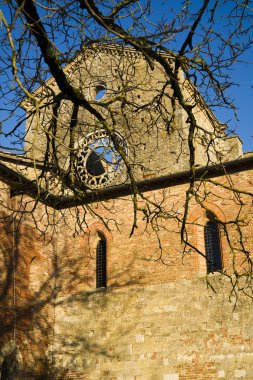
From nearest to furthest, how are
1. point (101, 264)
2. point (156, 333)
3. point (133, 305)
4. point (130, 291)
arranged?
point (156, 333) < point (133, 305) < point (130, 291) < point (101, 264)

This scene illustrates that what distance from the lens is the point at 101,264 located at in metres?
15.0

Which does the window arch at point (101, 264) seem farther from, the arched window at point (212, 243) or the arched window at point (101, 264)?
the arched window at point (212, 243)

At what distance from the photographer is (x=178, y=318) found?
12.9 meters

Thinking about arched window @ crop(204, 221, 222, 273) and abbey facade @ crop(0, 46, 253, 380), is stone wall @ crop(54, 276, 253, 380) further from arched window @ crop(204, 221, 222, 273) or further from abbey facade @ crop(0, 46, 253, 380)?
arched window @ crop(204, 221, 222, 273)

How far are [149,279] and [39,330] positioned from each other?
3.16 meters

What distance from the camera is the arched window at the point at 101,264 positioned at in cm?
1475

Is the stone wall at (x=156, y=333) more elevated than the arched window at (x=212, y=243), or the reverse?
the arched window at (x=212, y=243)

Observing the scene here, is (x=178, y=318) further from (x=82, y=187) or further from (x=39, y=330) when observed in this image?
(x=82, y=187)

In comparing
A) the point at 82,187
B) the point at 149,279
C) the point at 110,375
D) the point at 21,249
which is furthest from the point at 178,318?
the point at 82,187

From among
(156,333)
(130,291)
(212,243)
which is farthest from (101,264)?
(212,243)

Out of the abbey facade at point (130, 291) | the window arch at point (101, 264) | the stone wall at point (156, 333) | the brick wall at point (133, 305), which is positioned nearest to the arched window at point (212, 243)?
the abbey facade at point (130, 291)

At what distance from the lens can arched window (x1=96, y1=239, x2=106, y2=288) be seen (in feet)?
48.4

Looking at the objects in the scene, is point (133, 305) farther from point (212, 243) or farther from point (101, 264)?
point (212, 243)

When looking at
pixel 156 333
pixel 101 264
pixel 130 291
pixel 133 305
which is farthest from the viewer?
pixel 101 264
